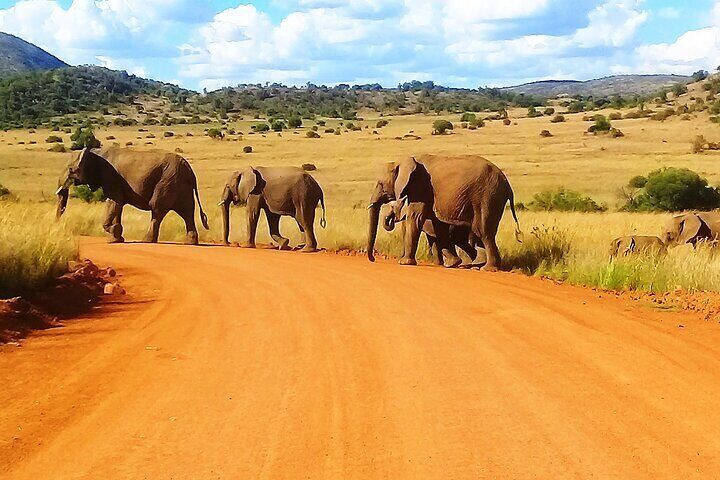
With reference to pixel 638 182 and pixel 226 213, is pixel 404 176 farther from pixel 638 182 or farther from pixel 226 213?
pixel 638 182

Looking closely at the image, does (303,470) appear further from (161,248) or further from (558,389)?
(161,248)

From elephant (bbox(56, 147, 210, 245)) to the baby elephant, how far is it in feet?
32.4

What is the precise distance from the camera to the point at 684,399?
246 inches

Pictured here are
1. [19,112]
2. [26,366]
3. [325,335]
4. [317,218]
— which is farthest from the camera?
[19,112]

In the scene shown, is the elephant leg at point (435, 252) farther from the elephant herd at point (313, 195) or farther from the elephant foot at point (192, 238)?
A: the elephant foot at point (192, 238)

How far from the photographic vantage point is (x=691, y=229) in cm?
1609

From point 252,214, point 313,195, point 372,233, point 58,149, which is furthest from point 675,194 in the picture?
point 58,149

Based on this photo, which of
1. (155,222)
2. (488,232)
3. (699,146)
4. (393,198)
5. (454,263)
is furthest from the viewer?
(699,146)

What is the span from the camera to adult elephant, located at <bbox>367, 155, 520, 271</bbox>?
15102mm

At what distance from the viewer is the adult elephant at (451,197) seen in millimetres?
15102

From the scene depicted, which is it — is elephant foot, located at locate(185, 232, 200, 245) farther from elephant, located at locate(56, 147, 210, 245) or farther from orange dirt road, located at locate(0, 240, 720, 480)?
orange dirt road, located at locate(0, 240, 720, 480)

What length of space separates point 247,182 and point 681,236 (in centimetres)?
954

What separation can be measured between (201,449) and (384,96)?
157467 millimetres

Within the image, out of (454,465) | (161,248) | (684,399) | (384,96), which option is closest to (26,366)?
(454,465)
